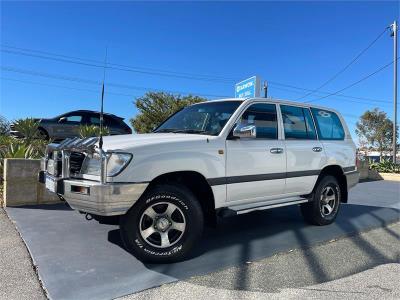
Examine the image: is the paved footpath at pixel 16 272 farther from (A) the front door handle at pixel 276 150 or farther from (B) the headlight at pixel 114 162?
(A) the front door handle at pixel 276 150

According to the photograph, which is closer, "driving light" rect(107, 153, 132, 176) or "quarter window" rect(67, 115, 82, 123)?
"driving light" rect(107, 153, 132, 176)

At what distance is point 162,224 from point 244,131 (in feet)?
4.70

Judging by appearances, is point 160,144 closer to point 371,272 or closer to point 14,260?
point 14,260

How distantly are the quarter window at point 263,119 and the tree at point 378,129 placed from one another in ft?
143

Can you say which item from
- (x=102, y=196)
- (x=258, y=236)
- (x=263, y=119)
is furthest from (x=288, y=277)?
(x=263, y=119)

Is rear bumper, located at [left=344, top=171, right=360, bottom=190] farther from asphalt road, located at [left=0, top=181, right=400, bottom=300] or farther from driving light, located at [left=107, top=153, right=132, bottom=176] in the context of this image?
driving light, located at [left=107, top=153, right=132, bottom=176]

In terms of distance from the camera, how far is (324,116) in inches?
265

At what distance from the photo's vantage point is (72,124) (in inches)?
653

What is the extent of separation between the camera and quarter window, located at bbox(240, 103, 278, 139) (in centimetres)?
535

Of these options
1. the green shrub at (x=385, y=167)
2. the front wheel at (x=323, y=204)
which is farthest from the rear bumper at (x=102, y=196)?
the green shrub at (x=385, y=167)

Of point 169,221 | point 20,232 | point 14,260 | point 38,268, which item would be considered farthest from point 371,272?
point 20,232

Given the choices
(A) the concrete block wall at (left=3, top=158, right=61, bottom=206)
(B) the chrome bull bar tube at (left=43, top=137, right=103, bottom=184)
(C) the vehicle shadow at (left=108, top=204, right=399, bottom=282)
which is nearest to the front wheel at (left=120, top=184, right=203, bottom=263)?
(C) the vehicle shadow at (left=108, top=204, right=399, bottom=282)

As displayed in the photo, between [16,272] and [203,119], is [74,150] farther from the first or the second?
[203,119]

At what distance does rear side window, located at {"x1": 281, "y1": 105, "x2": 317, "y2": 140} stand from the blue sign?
523cm
